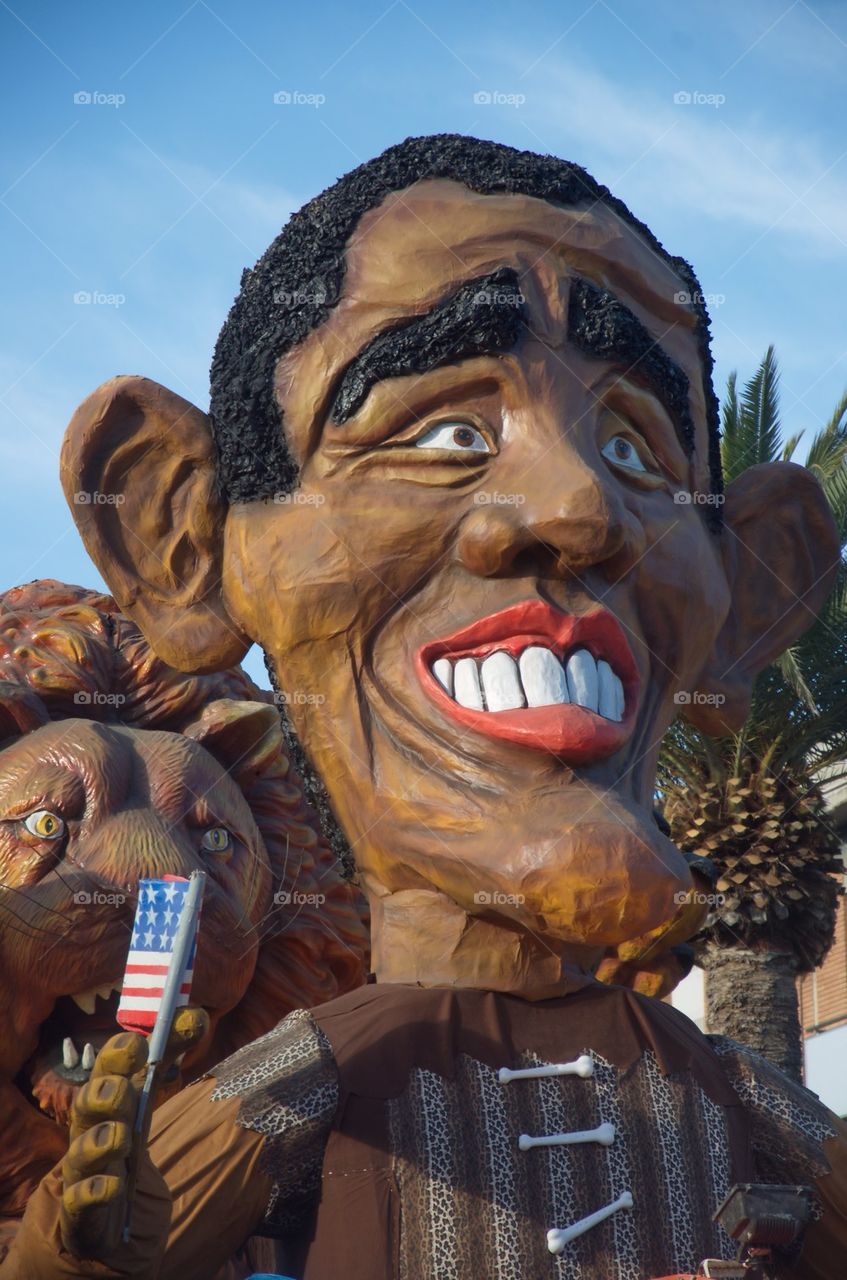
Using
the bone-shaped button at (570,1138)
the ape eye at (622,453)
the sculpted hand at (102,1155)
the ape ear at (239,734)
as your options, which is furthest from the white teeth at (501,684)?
the ape ear at (239,734)

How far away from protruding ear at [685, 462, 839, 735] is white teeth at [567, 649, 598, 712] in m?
0.58

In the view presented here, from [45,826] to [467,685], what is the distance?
1472mm

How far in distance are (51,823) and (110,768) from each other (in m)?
0.19

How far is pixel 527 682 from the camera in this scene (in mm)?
3484

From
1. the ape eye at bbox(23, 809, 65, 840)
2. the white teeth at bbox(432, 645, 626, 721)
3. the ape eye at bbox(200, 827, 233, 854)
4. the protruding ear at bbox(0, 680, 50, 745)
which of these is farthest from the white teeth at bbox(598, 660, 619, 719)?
the protruding ear at bbox(0, 680, 50, 745)

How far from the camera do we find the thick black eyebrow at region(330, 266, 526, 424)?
11.8 feet

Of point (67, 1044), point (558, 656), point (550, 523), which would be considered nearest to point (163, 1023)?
point (558, 656)

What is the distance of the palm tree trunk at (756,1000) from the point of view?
847cm

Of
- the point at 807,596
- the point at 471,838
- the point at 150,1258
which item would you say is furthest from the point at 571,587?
the point at 150,1258

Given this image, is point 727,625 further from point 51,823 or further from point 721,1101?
point 51,823

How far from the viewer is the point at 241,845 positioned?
4820 millimetres

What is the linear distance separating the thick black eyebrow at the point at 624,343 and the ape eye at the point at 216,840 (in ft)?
5.24

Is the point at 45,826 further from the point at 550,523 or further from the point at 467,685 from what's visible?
the point at 550,523

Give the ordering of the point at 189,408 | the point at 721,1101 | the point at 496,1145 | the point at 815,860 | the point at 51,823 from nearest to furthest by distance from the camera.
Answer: the point at 496,1145, the point at 721,1101, the point at 189,408, the point at 51,823, the point at 815,860
